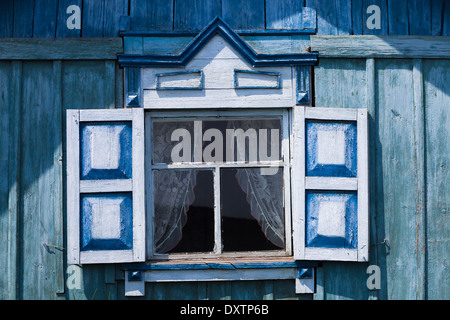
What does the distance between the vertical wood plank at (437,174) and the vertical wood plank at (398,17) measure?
0.31 metres

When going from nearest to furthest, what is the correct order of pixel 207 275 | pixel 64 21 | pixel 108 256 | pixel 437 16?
pixel 108 256 < pixel 207 275 < pixel 64 21 < pixel 437 16

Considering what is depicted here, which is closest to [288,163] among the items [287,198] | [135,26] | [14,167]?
[287,198]

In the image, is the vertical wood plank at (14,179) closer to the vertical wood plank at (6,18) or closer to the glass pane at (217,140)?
the vertical wood plank at (6,18)

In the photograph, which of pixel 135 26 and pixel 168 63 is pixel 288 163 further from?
pixel 135 26

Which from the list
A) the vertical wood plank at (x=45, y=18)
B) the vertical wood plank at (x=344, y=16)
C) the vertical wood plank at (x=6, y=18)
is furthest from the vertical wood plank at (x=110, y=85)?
the vertical wood plank at (x=344, y=16)

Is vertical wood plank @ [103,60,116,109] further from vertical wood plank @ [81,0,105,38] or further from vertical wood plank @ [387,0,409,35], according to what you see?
vertical wood plank @ [387,0,409,35]

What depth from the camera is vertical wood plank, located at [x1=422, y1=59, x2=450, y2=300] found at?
11.8 ft

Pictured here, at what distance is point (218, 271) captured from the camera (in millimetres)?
3500

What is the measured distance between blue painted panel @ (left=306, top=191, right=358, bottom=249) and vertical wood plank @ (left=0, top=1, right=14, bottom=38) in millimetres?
2548

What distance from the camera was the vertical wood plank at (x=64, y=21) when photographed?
3.59 meters

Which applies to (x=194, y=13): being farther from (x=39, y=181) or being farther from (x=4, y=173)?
(x=4, y=173)

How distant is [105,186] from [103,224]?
0.27 m

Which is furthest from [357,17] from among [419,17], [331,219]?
[331,219]

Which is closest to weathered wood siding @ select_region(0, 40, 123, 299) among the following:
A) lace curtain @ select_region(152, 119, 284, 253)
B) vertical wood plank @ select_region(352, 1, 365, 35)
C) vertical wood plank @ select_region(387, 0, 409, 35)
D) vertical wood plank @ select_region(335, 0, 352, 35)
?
lace curtain @ select_region(152, 119, 284, 253)
